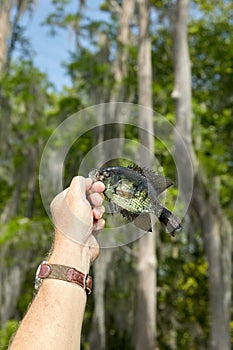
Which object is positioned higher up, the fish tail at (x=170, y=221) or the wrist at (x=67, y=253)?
the fish tail at (x=170, y=221)

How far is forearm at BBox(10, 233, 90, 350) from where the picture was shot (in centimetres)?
115

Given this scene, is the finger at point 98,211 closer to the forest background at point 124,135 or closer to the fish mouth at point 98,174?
the fish mouth at point 98,174

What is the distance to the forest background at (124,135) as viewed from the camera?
403 inches

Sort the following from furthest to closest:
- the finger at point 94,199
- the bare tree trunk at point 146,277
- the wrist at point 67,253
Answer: the bare tree trunk at point 146,277
the finger at point 94,199
the wrist at point 67,253

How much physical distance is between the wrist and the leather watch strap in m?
0.01

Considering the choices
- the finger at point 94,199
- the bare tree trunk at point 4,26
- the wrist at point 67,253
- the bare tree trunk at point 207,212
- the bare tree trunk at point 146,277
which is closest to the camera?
the wrist at point 67,253

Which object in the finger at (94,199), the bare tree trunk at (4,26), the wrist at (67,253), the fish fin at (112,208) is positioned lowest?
the wrist at (67,253)

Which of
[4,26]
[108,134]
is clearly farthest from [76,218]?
[4,26]

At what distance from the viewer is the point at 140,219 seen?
4.75 ft

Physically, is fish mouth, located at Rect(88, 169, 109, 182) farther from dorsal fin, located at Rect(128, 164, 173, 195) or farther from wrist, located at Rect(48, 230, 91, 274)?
wrist, located at Rect(48, 230, 91, 274)

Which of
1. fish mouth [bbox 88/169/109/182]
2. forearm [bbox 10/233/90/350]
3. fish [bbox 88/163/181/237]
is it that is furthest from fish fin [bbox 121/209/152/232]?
forearm [bbox 10/233/90/350]

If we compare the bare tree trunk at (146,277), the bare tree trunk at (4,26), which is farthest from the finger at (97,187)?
the bare tree trunk at (4,26)

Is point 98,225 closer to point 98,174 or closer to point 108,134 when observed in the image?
point 98,174

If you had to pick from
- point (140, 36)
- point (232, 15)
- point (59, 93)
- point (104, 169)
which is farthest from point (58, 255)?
point (59, 93)
